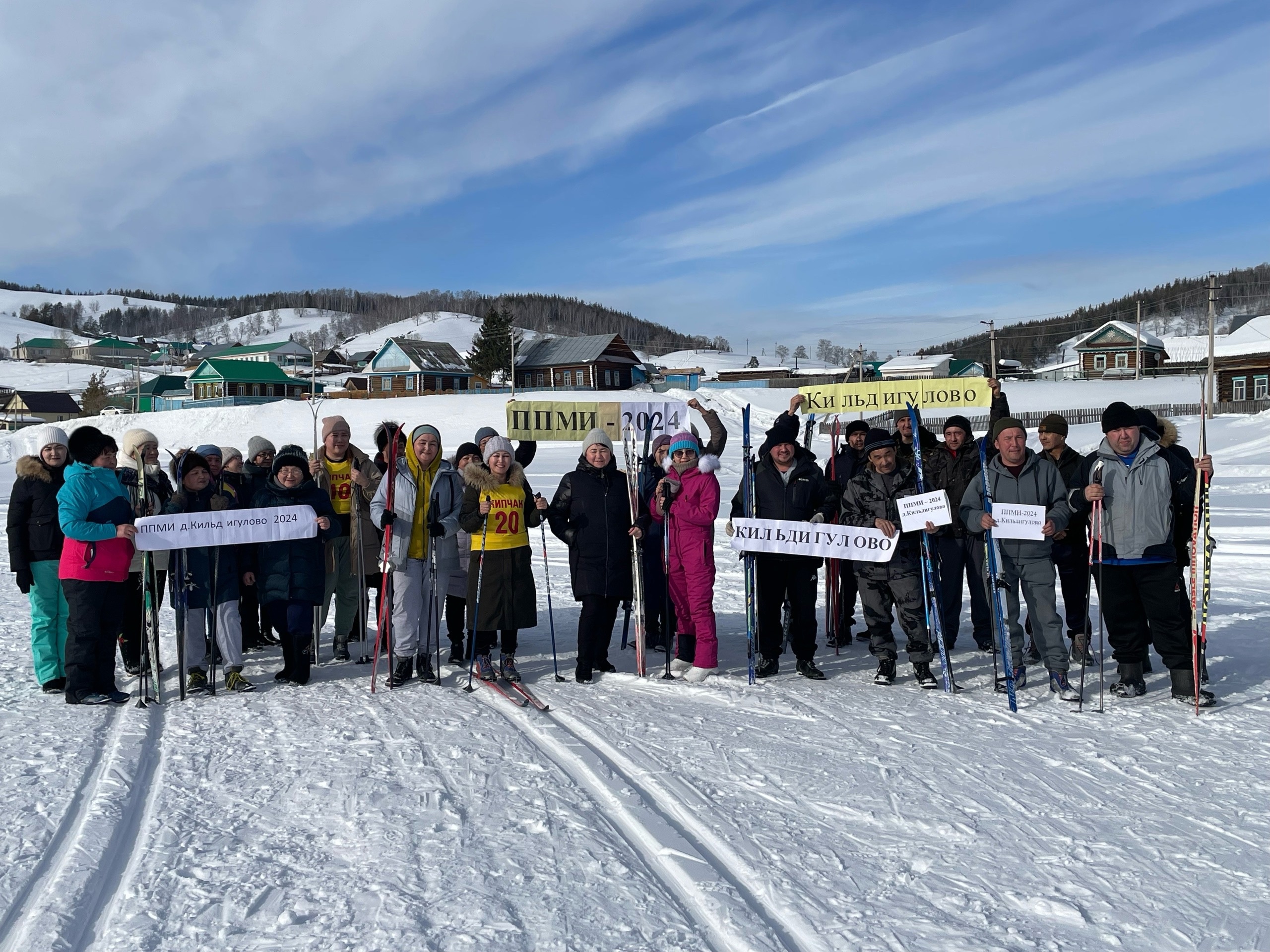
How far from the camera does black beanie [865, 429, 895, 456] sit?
6.56 m

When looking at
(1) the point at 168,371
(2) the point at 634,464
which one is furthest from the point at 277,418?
A: (1) the point at 168,371

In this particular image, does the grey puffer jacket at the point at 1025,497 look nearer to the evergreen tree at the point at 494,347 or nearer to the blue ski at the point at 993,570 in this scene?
the blue ski at the point at 993,570

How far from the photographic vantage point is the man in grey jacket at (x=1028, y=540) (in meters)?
6.12

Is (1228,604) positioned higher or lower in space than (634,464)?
lower

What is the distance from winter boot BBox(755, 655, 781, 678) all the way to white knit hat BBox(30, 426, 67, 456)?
528 centimetres

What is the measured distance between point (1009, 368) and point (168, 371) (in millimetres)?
107983

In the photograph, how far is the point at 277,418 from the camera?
43.4 m

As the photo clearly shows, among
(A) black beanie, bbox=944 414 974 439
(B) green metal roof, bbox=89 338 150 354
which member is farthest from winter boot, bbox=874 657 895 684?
(B) green metal roof, bbox=89 338 150 354

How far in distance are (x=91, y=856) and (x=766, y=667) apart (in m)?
4.61

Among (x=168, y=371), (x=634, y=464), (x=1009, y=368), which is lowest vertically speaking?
(x=634, y=464)

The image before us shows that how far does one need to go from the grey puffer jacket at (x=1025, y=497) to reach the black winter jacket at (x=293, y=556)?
15.5 ft

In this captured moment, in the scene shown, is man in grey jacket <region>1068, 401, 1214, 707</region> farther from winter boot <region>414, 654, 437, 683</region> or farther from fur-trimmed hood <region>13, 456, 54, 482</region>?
fur-trimmed hood <region>13, 456, 54, 482</region>

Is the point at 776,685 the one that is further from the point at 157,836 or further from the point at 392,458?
the point at 157,836

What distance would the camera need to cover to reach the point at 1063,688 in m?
6.13
